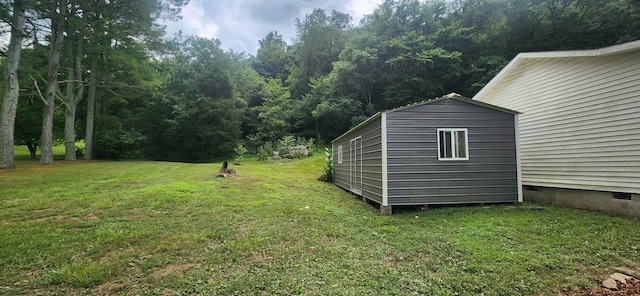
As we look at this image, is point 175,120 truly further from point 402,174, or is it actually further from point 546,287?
point 546,287

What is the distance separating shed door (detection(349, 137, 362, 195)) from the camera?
9117mm

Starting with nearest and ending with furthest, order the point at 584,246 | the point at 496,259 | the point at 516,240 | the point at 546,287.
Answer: the point at 546,287
the point at 496,259
the point at 584,246
the point at 516,240

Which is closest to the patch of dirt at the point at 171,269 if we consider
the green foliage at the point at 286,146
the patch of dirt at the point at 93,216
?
the patch of dirt at the point at 93,216

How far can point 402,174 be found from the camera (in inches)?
274

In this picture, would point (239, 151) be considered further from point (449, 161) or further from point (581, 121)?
point (581, 121)

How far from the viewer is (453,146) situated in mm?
7199

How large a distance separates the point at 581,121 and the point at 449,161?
3.32m

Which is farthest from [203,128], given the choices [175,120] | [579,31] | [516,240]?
[579,31]

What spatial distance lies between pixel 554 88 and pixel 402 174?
16.5 feet

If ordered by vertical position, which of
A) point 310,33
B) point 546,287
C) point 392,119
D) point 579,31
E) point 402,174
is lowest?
point 546,287

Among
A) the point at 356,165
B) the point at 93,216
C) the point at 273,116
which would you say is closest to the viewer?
the point at 93,216

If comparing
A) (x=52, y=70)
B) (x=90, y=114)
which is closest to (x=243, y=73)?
(x=90, y=114)

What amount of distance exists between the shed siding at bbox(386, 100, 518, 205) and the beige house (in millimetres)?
1431

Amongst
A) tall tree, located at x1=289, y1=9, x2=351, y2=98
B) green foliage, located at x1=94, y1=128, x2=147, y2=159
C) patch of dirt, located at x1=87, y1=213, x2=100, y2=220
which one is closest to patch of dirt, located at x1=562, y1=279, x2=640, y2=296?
patch of dirt, located at x1=87, y1=213, x2=100, y2=220
